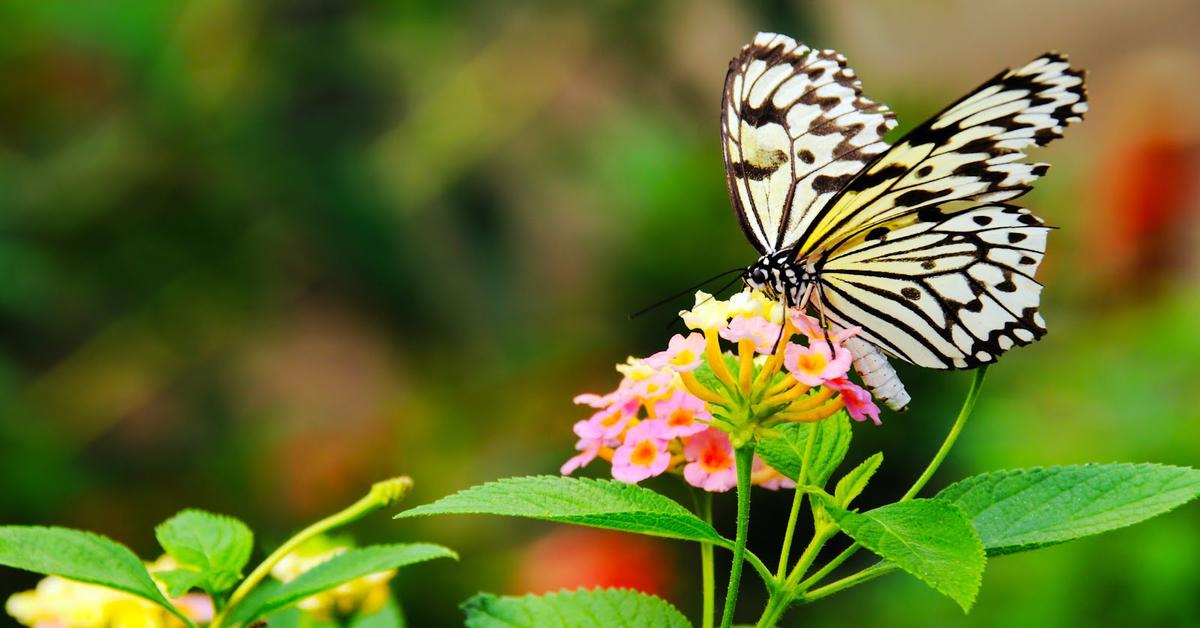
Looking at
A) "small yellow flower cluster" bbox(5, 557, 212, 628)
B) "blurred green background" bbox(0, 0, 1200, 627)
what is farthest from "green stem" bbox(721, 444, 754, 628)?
"blurred green background" bbox(0, 0, 1200, 627)

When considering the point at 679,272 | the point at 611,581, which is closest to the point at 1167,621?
the point at 611,581

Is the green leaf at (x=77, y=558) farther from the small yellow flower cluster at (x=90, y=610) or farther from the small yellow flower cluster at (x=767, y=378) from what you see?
the small yellow flower cluster at (x=767, y=378)

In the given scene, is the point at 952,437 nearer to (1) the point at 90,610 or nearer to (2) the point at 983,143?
(2) the point at 983,143

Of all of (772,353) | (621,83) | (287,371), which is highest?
(287,371)

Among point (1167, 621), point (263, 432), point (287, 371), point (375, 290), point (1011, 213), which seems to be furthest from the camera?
point (287, 371)

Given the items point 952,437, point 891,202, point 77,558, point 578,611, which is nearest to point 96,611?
point 77,558

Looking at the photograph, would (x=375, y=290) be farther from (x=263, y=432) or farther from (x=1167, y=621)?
(x=1167, y=621)

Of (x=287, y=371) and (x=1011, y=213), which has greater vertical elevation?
(x=287, y=371)
